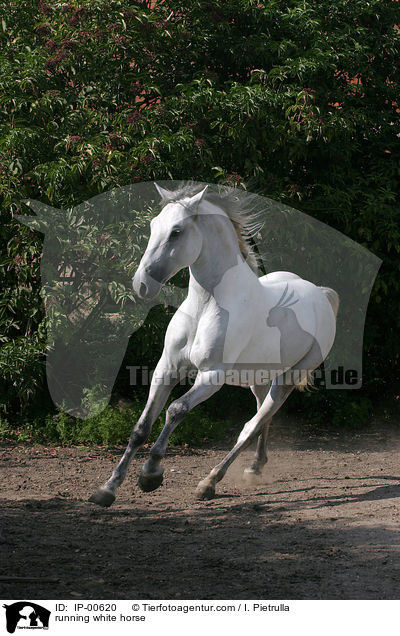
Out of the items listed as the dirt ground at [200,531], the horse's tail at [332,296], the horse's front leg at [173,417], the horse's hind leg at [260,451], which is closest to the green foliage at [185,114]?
the horse's tail at [332,296]

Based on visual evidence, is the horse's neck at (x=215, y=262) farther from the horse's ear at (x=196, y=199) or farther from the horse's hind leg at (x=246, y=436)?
the horse's hind leg at (x=246, y=436)

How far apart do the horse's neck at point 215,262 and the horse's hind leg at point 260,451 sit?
4.59 feet

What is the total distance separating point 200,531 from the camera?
4.62 meters

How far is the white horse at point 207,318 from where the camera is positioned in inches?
186

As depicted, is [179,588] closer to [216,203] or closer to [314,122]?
[216,203]

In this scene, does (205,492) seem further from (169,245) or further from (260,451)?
(169,245)

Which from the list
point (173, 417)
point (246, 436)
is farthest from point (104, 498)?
point (246, 436)

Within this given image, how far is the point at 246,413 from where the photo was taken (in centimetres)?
841

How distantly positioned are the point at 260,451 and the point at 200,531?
1567mm

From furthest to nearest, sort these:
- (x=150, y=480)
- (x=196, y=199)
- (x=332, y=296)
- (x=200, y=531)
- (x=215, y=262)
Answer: (x=332, y=296), (x=215, y=262), (x=150, y=480), (x=196, y=199), (x=200, y=531)

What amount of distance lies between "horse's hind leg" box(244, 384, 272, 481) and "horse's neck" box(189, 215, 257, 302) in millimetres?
1398

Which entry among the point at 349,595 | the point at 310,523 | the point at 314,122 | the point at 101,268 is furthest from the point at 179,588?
the point at 314,122

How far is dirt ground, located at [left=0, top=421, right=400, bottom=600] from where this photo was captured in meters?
3.66

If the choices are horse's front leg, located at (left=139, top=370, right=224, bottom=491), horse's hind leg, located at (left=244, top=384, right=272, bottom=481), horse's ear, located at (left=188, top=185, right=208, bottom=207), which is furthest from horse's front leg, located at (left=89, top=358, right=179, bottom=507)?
horse's hind leg, located at (left=244, top=384, right=272, bottom=481)
